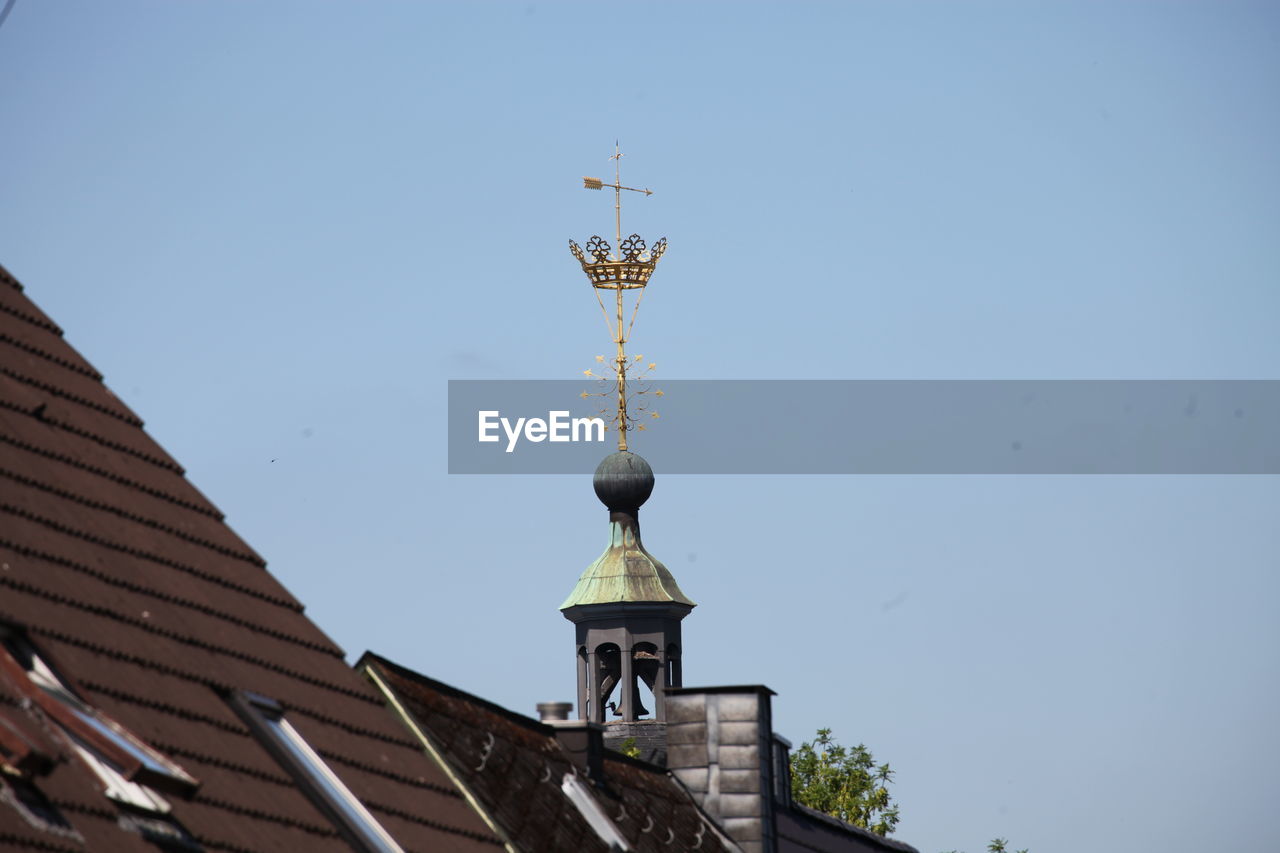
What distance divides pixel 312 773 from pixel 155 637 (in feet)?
3.90

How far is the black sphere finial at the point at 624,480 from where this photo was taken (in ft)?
148

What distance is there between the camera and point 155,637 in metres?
13.1

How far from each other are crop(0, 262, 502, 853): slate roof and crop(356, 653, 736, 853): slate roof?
4970 mm

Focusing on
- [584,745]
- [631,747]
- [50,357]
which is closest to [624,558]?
[631,747]

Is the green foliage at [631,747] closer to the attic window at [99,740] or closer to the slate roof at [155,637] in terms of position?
the slate roof at [155,637]

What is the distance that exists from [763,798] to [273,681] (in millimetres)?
13893

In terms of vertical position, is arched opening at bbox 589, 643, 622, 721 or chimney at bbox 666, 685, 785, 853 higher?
arched opening at bbox 589, 643, 622, 721

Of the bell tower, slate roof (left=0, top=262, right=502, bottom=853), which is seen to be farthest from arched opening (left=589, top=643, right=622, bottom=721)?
slate roof (left=0, top=262, right=502, bottom=853)

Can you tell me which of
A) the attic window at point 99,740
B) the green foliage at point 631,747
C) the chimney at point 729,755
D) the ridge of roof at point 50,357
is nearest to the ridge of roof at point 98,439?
the ridge of roof at point 50,357

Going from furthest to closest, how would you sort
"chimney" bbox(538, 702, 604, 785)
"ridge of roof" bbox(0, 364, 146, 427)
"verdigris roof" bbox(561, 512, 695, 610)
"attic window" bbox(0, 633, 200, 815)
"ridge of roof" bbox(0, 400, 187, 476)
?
"verdigris roof" bbox(561, 512, 695, 610) → "chimney" bbox(538, 702, 604, 785) → "ridge of roof" bbox(0, 364, 146, 427) → "ridge of roof" bbox(0, 400, 187, 476) → "attic window" bbox(0, 633, 200, 815)

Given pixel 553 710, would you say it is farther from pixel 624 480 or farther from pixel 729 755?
pixel 624 480

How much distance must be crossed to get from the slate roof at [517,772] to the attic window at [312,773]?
603 centimetres

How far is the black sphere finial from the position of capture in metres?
45.2

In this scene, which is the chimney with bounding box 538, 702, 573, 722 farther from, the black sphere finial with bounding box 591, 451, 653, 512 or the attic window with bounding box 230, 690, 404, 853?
the black sphere finial with bounding box 591, 451, 653, 512
